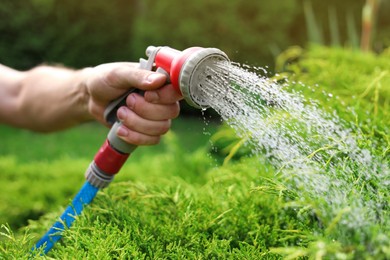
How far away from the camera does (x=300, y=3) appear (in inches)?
362

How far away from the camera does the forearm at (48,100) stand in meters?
2.07

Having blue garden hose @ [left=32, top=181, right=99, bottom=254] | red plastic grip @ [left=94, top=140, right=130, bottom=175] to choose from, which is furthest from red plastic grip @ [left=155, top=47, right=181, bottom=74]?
blue garden hose @ [left=32, top=181, right=99, bottom=254]

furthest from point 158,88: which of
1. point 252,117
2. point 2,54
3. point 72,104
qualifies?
point 2,54

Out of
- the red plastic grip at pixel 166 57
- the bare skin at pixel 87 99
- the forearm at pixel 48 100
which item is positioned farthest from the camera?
the forearm at pixel 48 100

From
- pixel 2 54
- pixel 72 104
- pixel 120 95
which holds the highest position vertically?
pixel 120 95

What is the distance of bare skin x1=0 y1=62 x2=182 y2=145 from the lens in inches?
63.6

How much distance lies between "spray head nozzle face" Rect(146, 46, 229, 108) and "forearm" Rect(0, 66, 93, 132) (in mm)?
646

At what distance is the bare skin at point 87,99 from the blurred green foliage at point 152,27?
6.28m

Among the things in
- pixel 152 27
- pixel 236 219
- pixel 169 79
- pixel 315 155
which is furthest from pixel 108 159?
pixel 152 27

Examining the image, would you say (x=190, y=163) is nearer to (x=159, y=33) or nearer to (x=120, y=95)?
(x=120, y=95)

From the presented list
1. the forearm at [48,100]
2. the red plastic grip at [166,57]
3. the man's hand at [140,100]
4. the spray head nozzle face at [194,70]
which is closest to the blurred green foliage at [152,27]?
the forearm at [48,100]

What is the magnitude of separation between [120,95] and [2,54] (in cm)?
801

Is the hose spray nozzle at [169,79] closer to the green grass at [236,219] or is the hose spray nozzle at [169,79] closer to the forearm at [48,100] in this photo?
the green grass at [236,219]

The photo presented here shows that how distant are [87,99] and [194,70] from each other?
0.74 m
